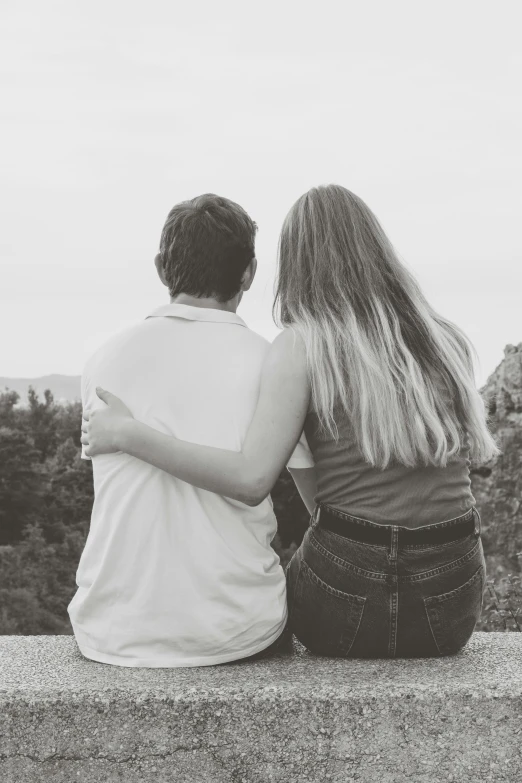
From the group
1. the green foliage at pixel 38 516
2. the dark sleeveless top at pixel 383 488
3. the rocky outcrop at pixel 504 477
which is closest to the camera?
the dark sleeveless top at pixel 383 488

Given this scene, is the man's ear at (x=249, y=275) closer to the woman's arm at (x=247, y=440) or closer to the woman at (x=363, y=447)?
the woman at (x=363, y=447)

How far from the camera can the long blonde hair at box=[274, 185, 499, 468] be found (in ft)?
8.70

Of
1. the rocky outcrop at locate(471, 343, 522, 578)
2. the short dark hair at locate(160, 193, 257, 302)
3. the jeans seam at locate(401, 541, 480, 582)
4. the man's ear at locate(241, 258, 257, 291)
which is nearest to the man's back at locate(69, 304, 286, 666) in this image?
the short dark hair at locate(160, 193, 257, 302)

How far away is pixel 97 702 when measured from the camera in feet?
8.06

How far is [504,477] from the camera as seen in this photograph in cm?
696

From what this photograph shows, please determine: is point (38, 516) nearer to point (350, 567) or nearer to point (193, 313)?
point (193, 313)

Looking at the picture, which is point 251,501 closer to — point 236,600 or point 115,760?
point 236,600

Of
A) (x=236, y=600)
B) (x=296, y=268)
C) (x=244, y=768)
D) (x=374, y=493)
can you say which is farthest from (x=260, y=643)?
(x=296, y=268)

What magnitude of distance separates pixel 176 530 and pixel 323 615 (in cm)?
50

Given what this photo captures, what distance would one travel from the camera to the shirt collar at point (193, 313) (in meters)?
2.76

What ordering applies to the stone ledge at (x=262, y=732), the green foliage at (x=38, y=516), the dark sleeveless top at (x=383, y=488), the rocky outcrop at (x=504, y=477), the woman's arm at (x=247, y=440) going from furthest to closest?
the green foliage at (x=38, y=516), the rocky outcrop at (x=504, y=477), the dark sleeveless top at (x=383, y=488), the woman's arm at (x=247, y=440), the stone ledge at (x=262, y=732)

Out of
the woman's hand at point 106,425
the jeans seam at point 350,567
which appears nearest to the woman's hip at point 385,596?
the jeans seam at point 350,567

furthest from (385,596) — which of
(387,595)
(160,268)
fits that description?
(160,268)

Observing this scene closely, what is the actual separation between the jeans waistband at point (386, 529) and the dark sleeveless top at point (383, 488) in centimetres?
2
